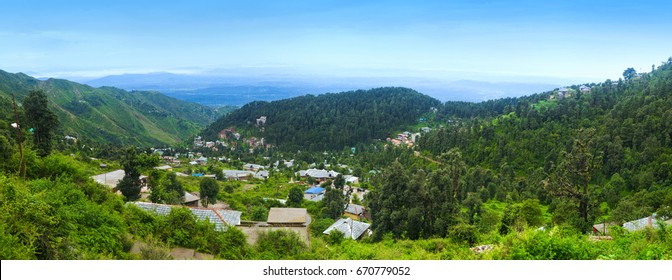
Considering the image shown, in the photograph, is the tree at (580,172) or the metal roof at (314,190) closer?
the tree at (580,172)

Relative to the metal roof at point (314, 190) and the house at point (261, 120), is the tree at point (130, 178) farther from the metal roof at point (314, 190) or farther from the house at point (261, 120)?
the house at point (261, 120)

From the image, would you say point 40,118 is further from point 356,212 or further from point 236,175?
point 236,175

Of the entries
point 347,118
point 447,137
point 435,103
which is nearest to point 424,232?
point 447,137

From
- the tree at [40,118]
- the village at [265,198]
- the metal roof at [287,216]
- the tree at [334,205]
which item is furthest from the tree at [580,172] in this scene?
the tree at [40,118]

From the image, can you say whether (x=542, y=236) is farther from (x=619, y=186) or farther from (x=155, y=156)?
(x=619, y=186)

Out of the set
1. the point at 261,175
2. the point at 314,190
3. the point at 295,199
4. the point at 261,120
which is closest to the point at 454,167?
the point at 295,199

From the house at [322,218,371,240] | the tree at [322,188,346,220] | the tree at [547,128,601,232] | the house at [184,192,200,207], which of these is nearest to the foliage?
the tree at [547,128,601,232]
